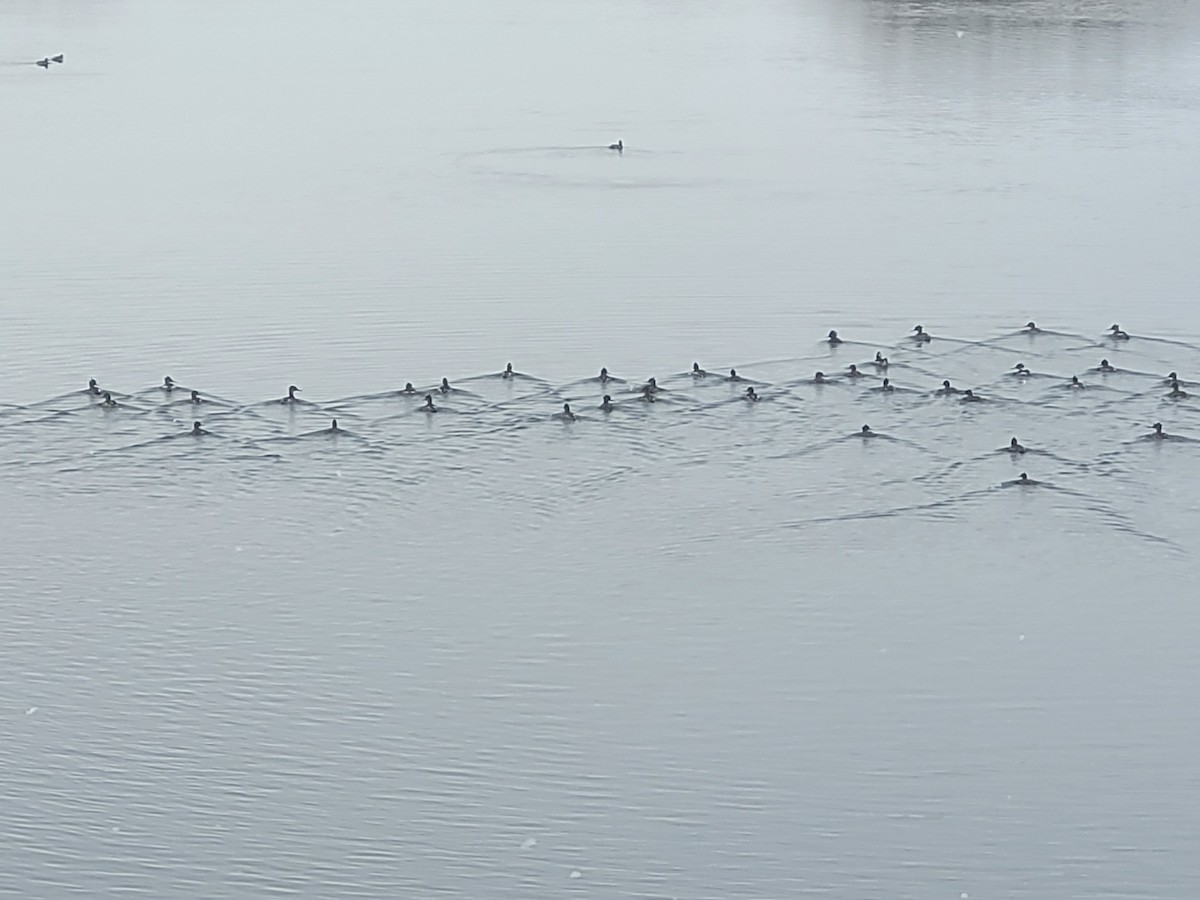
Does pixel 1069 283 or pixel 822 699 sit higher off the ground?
pixel 1069 283

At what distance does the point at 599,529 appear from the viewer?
78.7ft

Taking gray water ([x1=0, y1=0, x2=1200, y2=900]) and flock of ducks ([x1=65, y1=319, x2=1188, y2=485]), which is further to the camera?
flock of ducks ([x1=65, y1=319, x2=1188, y2=485])

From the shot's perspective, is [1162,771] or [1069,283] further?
[1069,283]

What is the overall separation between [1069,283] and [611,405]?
10.7 metres

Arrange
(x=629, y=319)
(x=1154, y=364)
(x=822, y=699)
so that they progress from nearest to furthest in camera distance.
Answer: (x=822, y=699) → (x=1154, y=364) → (x=629, y=319)

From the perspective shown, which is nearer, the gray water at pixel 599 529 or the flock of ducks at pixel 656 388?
the gray water at pixel 599 529

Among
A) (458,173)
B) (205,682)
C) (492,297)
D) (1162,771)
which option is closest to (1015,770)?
(1162,771)

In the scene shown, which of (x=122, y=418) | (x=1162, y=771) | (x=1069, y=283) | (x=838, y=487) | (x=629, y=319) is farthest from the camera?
(x=1069, y=283)

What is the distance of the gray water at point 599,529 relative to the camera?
18125mm

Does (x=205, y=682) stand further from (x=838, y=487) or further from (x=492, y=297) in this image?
(x=492, y=297)

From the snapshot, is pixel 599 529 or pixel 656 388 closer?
pixel 599 529

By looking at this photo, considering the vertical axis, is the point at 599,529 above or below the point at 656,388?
below

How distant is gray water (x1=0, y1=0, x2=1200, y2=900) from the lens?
18.1 meters

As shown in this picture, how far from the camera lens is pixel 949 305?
32375mm
